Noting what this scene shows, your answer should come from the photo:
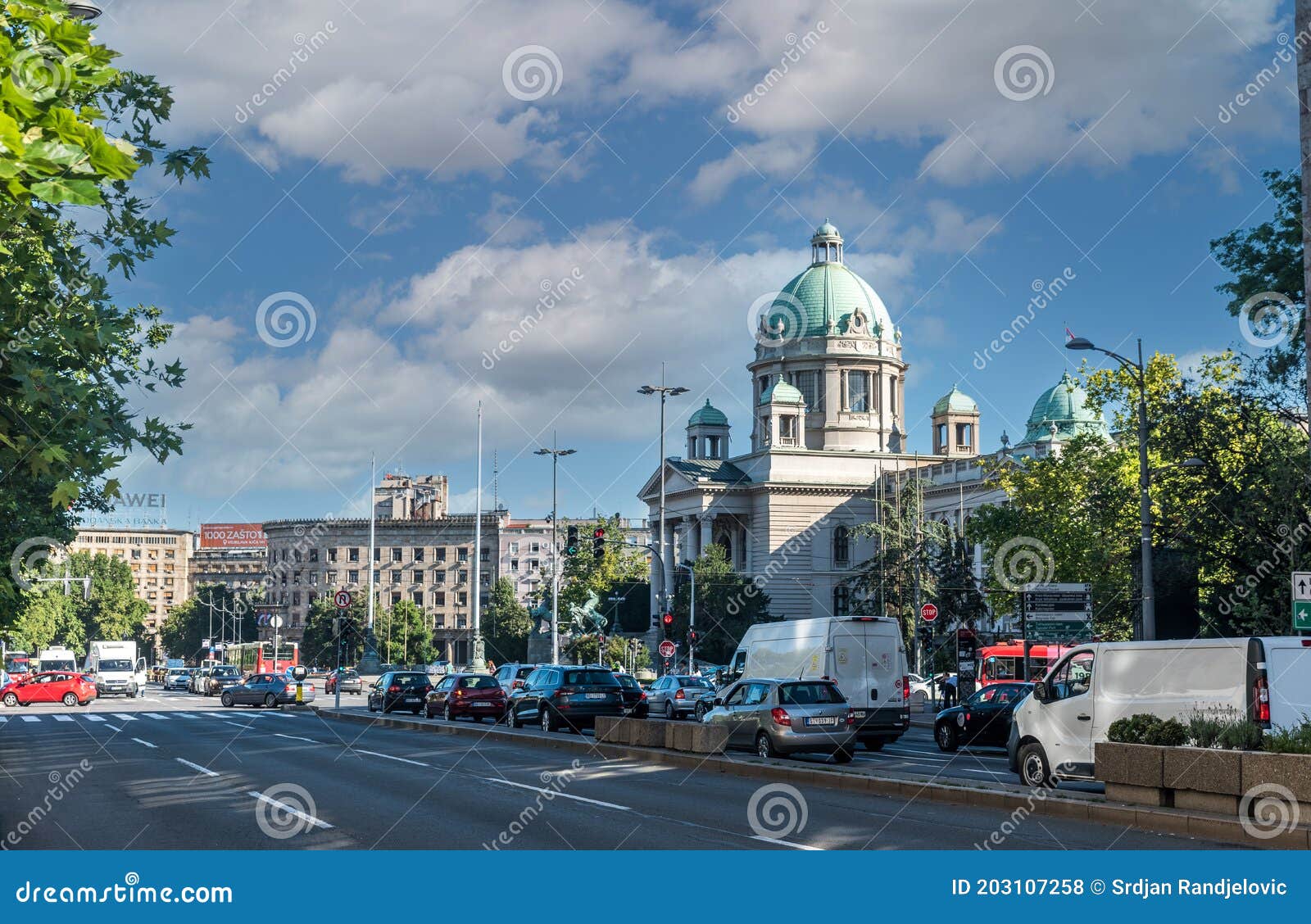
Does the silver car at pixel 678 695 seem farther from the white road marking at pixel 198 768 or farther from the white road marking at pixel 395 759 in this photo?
the white road marking at pixel 198 768

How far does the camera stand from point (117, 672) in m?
72.1

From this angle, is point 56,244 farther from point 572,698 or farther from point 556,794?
point 572,698

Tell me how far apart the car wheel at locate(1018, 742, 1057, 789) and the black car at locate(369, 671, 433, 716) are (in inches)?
1175

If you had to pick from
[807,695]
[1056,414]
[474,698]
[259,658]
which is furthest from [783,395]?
[807,695]

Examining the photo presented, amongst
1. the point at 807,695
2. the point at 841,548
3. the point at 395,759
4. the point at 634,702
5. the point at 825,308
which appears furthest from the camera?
the point at 825,308

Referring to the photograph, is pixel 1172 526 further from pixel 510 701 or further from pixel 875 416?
pixel 875 416

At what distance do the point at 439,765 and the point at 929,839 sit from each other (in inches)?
452

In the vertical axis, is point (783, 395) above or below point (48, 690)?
above

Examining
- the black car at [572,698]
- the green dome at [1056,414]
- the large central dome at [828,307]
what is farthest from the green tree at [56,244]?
the large central dome at [828,307]

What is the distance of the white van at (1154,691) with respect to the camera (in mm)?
16766

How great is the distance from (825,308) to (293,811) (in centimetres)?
10869

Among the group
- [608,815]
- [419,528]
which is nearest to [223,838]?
[608,815]

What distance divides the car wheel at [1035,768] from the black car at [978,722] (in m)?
9.58

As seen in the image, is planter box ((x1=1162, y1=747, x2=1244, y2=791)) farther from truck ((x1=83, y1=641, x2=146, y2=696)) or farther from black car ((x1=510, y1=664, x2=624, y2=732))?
truck ((x1=83, y1=641, x2=146, y2=696))
